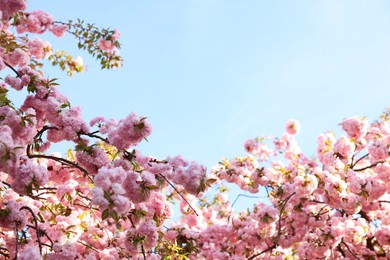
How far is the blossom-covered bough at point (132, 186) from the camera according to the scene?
2986 mm

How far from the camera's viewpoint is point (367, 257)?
22.1 feet

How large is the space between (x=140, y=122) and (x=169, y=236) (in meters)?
2.93

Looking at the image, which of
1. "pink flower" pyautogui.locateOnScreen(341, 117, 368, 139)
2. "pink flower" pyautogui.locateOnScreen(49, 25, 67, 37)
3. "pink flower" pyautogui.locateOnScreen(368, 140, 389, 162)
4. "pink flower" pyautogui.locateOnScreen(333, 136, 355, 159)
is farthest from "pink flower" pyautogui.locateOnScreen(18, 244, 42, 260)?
"pink flower" pyautogui.locateOnScreen(341, 117, 368, 139)

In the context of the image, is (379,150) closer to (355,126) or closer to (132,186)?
(355,126)

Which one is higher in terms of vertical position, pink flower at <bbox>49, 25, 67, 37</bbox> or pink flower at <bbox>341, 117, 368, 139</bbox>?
pink flower at <bbox>49, 25, 67, 37</bbox>

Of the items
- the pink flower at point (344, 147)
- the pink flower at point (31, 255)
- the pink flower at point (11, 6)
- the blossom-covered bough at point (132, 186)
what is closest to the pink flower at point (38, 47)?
the blossom-covered bough at point (132, 186)

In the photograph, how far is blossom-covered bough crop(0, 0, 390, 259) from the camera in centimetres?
299

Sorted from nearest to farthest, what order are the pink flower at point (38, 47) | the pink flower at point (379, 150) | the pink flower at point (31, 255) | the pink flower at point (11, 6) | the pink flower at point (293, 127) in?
the pink flower at point (31, 255) < the pink flower at point (11, 6) < the pink flower at point (379, 150) < the pink flower at point (38, 47) < the pink flower at point (293, 127)

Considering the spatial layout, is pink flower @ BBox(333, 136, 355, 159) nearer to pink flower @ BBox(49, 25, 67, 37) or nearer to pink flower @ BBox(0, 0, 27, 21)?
pink flower @ BBox(49, 25, 67, 37)

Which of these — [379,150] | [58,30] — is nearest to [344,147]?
[379,150]

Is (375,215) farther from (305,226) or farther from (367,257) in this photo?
(305,226)

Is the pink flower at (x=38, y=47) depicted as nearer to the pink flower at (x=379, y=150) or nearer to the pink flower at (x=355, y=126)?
the pink flower at (x=355, y=126)

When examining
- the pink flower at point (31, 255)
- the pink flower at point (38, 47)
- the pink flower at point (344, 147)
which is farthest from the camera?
the pink flower at point (344, 147)

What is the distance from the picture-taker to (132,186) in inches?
117
